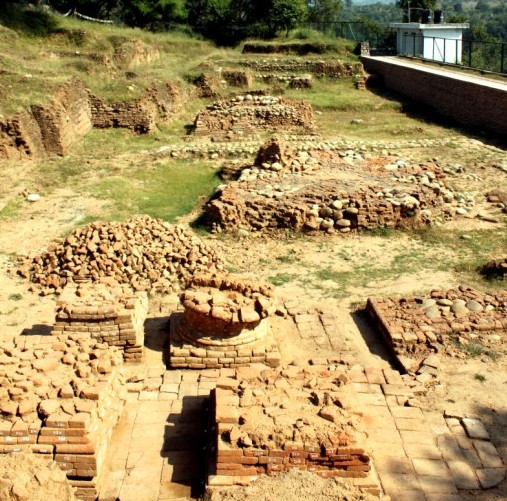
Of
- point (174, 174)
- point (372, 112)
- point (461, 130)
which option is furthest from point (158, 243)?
point (372, 112)

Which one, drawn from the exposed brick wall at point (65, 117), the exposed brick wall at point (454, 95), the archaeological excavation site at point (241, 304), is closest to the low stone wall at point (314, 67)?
the exposed brick wall at point (454, 95)

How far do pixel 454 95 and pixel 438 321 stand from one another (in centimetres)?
1492

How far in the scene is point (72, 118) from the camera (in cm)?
1577

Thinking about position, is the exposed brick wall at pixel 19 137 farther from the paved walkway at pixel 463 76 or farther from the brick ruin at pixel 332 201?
the paved walkway at pixel 463 76

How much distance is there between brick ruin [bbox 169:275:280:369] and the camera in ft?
20.0

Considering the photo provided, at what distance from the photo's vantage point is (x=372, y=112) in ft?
70.0

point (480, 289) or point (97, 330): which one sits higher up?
point (97, 330)

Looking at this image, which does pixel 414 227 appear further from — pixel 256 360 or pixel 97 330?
pixel 97 330

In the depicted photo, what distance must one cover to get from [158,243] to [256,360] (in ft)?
9.98

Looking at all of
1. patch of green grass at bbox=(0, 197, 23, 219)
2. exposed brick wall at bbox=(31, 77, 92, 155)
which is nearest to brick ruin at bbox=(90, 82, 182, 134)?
exposed brick wall at bbox=(31, 77, 92, 155)

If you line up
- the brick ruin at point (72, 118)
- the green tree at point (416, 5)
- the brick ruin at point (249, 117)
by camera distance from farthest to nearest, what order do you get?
the green tree at point (416, 5) < the brick ruin at point (249, 117) < the brick ruin at point (72, 118)

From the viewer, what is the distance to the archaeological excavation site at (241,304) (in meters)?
4.35

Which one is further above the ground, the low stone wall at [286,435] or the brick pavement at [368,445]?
the low stone wall at [286,435]

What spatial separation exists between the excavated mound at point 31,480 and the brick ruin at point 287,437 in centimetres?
105
